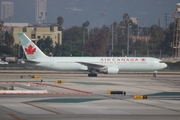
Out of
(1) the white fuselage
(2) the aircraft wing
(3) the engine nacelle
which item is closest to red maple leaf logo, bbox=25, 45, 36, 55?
(1) the white fuselage

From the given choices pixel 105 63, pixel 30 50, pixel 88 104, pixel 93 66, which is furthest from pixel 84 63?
pixel 88 104

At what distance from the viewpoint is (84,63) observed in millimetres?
83250

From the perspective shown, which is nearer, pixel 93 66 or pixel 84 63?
pixel 84 63

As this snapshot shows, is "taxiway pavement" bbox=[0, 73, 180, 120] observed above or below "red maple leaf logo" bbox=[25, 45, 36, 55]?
below

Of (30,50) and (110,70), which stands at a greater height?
(30,50)

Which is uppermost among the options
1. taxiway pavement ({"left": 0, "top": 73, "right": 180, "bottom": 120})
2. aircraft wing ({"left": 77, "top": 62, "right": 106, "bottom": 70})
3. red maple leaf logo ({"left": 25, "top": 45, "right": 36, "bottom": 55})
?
red maple leaf logo ({"left": 25, "top": 45, "right": 36, "bottom": 55})

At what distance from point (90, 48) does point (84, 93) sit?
475ft

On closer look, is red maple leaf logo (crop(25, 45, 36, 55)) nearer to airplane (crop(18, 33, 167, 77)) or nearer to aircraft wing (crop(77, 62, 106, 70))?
airplane (crop(18, 33, 167, 77))

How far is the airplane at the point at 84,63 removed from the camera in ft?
273

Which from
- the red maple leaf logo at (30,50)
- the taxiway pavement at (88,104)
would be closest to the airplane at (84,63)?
the red maple leaf logo at (30,50)

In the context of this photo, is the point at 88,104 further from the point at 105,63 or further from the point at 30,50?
the point at 105,63

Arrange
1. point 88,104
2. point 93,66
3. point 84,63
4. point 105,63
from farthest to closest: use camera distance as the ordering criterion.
Result: point 105,63, point 93,66, point 84,63, point 88,104

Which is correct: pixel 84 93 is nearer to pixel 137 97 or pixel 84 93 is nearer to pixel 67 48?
pixel 137 97

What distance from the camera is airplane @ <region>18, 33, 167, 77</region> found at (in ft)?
273
